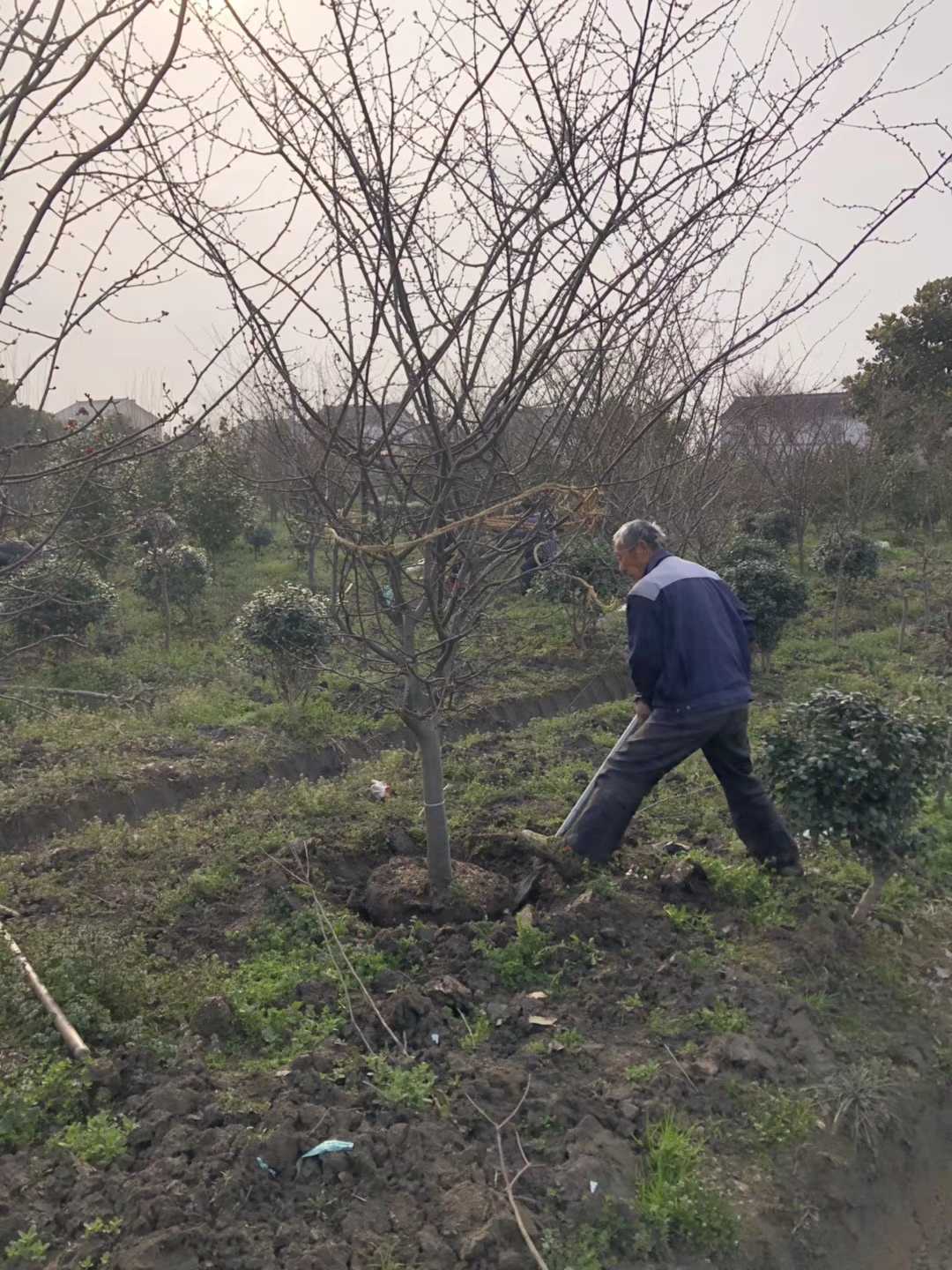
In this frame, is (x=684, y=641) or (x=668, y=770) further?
(x=668, y=770)

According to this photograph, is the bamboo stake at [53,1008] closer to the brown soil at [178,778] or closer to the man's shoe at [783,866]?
the brown soil at [178,778]

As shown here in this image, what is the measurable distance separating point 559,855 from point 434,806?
0.60m

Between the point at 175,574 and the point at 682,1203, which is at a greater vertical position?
the point at 175,574

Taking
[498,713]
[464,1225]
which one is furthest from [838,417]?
[464,1225]

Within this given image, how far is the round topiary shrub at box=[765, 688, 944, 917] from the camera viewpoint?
127 inches

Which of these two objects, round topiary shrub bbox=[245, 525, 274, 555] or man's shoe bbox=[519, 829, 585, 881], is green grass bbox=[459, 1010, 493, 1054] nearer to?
man's shoe bbox=[519, 829, 585, 881]

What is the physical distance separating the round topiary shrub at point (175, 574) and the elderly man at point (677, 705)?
23.1 ft

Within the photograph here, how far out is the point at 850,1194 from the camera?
2418 mm

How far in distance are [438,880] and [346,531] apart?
147cm

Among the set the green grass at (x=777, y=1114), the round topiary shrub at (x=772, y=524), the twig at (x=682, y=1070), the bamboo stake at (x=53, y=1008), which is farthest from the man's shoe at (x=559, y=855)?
the round topiary shrub at (x=772, y=524)

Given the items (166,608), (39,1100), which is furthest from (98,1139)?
(166,608)

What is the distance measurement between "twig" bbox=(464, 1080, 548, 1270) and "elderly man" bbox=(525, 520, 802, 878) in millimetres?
1289

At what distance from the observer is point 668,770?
145 inches

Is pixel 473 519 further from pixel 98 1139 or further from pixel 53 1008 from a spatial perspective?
pixel 53 1008
